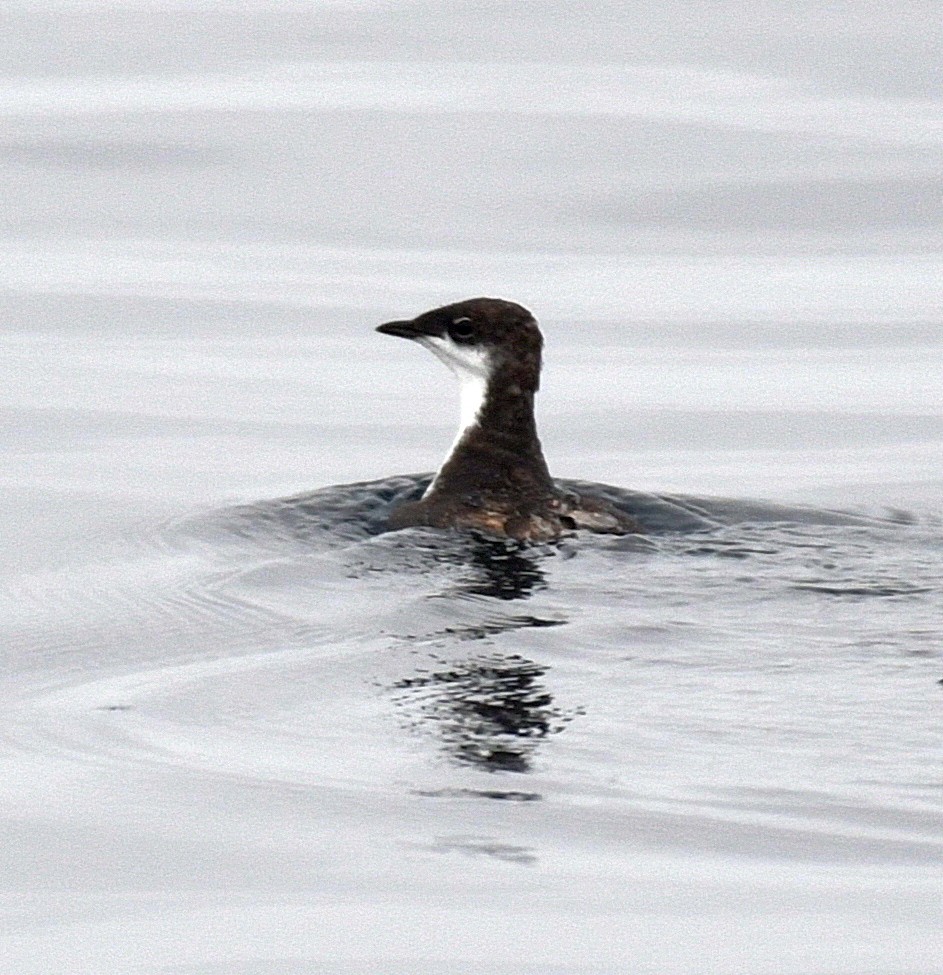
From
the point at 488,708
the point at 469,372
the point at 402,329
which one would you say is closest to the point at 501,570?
the point at 469,372

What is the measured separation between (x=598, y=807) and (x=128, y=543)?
16.2 feet

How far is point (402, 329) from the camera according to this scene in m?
12.8

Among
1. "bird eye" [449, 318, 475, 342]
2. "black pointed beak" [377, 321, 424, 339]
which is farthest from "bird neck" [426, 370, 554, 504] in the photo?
"black pointed beak" [377, 321, 424, 339]

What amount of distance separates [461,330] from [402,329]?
28 cm

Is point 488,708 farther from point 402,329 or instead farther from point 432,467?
point 432,467

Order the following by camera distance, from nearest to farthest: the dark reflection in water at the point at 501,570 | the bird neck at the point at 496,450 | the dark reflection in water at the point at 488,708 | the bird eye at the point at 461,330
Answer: the dark reflection in water at the point at 488,708 → the dark reflection in water at the point at 501,570 → the bird neck at the point at 496,450 → the bird eye at the point at 461,330

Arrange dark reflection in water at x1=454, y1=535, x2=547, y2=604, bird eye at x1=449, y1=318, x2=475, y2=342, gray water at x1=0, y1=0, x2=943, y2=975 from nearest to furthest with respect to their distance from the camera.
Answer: gray water at x1=0, y1=0, x2=943, y2=975
dark reflection in water at x1=454, y1=535, x2=547, y2=604
bird eye at x1=449, y1=318, x2=475, y2=342

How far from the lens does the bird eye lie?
12797mm

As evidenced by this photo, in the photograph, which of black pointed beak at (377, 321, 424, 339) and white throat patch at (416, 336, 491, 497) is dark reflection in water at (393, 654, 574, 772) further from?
black pointed beak at (377, 321, 424, 339)

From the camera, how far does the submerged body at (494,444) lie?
11.9m

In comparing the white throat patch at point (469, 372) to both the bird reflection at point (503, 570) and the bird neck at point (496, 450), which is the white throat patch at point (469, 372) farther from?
the bird reflection at point (503, 570)

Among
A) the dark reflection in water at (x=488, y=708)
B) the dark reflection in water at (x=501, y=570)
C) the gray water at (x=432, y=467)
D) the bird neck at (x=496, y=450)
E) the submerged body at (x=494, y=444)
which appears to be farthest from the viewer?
the bird neck at (x=496, y=450)

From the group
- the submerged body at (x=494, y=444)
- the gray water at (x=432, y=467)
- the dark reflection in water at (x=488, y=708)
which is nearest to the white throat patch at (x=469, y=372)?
the submerged body at (x=494, y=444)

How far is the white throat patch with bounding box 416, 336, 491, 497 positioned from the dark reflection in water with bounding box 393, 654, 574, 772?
351cm
